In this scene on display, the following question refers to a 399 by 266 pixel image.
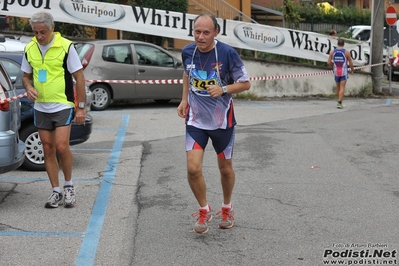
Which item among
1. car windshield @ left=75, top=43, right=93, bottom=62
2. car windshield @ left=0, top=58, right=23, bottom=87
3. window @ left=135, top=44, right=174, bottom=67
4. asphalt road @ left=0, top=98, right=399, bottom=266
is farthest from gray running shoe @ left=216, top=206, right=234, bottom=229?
window @ left=135, top=44, right=174, bottom=67

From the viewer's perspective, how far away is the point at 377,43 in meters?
22.8

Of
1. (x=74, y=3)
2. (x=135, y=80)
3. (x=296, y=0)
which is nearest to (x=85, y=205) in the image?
(x=135, y=80)

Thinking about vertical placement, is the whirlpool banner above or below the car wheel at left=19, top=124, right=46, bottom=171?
above

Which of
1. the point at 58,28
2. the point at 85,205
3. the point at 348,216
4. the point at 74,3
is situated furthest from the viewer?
the point at 58,28

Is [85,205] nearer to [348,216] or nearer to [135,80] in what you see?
[348,216]

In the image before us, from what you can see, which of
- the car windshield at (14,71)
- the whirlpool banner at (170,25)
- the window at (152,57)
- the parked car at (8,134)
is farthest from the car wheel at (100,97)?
the parked car at (8,134)

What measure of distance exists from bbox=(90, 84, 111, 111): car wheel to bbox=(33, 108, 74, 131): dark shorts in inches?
365

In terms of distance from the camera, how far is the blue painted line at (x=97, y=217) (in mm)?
6117

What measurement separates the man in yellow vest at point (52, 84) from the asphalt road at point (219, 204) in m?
0.78

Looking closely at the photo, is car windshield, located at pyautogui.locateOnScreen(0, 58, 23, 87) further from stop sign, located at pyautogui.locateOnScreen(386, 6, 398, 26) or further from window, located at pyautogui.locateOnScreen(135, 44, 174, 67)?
stop sign, located at pyautogui.locateOnScreen(386, 6, 398, 26)

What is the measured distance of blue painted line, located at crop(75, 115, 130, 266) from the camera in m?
6.12

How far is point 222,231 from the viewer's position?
22.5ft

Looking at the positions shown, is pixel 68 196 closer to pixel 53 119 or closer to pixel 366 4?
pixel 53 119

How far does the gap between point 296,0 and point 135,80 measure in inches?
1177
